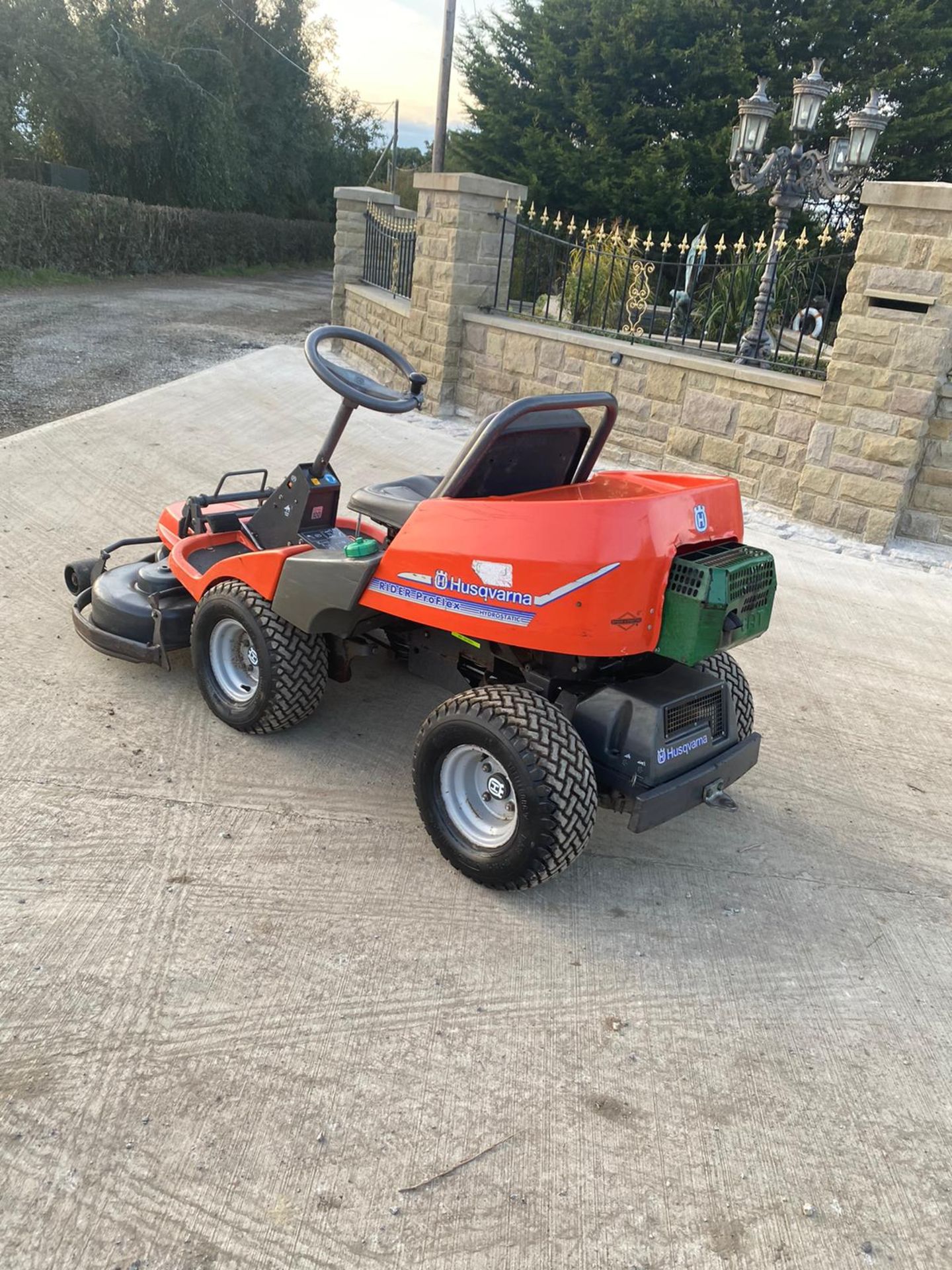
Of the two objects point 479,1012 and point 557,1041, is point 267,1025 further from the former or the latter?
point 557,1041

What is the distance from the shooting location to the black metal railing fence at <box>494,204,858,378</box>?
7.84m

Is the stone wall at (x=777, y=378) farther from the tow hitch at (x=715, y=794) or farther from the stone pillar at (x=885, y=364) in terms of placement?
the tow hitch at (x=715, y=794)

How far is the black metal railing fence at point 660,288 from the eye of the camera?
309 inches

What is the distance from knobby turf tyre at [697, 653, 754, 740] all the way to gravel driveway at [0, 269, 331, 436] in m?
6.17

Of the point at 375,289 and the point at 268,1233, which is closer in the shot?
the point at 268,1233

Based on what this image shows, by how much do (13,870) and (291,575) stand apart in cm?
131

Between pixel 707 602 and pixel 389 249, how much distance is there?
395 inches

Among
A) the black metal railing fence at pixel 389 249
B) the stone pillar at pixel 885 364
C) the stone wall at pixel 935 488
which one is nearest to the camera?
the stone pillar at pixel 885 364

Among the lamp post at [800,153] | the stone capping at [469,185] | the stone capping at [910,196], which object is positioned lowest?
the stone capping at [469,185]

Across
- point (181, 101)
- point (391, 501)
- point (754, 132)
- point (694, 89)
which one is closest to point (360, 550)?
point (391, 501)

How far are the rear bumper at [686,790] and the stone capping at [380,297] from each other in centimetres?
784

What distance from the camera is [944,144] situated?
67.0ft

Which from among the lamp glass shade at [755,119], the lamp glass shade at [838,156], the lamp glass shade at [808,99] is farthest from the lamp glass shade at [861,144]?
the lamp glass shade at [755,119]

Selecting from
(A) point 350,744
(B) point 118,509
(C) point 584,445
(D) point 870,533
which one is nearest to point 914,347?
(D) point 870,533
